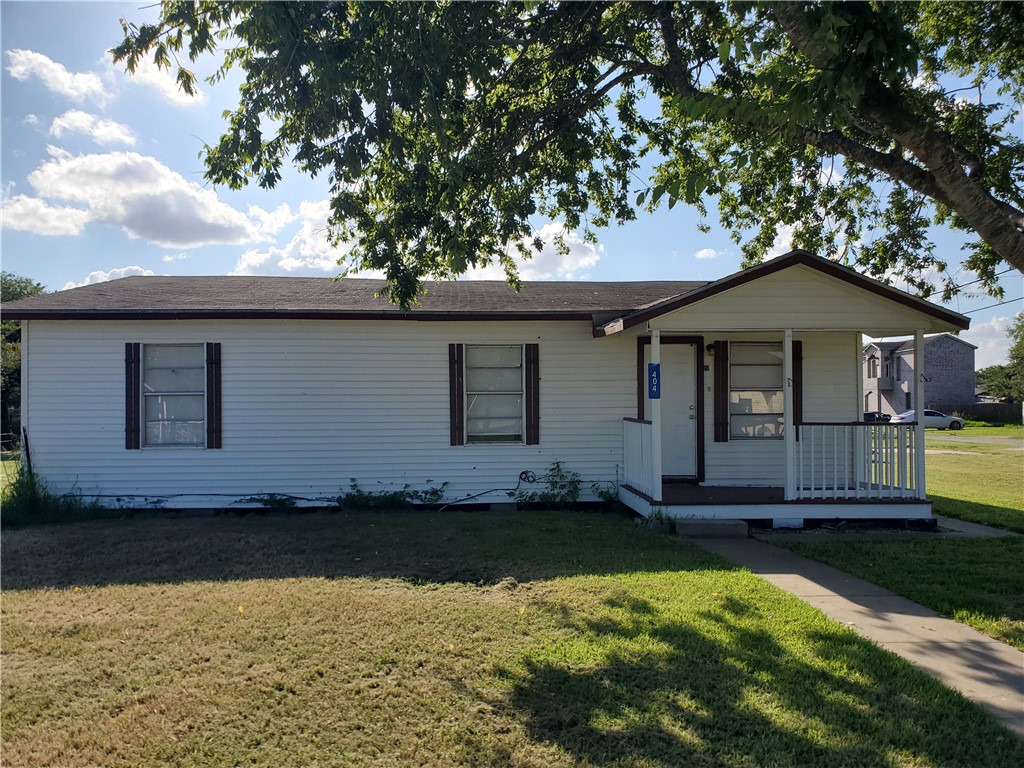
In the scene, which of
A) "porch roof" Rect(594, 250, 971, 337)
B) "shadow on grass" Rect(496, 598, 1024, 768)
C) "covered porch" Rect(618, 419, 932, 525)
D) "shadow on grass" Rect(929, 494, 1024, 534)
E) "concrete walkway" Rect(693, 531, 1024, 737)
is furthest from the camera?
"shadow on grass" Rect(929, 494, 1024, 534)

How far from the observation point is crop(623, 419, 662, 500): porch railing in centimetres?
859

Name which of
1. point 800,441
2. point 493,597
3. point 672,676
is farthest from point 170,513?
point 800,441

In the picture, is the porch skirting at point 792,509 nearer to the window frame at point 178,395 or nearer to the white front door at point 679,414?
the white front door at point 679,414

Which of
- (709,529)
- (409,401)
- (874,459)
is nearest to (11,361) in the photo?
(409,401)

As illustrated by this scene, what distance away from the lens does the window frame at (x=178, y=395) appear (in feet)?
31.1

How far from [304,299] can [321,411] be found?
1796mm

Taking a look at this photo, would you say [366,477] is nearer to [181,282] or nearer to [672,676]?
[181,282]

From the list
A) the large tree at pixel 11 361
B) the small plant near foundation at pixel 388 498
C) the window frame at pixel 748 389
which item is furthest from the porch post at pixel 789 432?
the large tree at pixel 11 361

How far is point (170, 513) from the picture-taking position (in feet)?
31.0

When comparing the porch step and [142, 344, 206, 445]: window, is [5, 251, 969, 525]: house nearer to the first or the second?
[142, 344, 206, 445]: window

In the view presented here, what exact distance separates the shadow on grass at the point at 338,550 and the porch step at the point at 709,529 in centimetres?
40

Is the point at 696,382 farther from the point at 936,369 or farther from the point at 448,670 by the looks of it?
the point at 936,369

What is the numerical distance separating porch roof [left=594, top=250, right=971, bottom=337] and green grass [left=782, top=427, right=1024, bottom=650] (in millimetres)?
2779

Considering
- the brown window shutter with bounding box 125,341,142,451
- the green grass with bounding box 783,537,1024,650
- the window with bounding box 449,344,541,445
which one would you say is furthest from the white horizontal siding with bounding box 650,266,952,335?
the brown window shutter with bounding box 125,341,142,451
